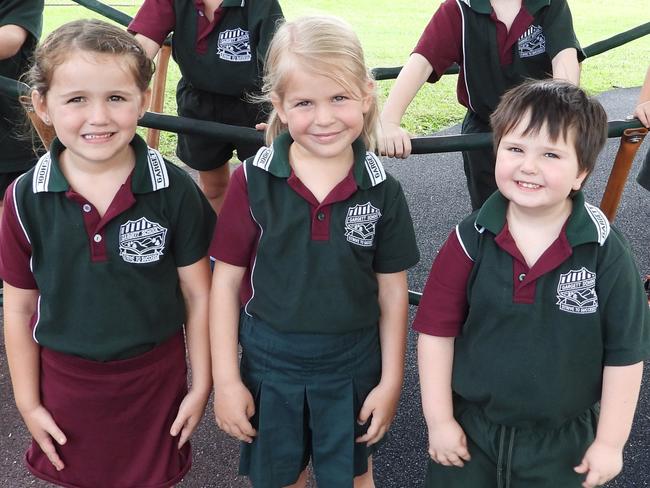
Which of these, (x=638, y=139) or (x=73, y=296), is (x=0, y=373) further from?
(x=638, y=139)

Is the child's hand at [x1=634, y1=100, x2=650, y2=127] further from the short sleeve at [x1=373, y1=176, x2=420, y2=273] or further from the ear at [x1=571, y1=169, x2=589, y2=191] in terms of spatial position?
the short sleeve at [x1=373, y1=176, x2=420, y2=273]

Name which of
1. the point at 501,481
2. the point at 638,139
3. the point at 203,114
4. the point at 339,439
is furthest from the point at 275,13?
the point at 501,481

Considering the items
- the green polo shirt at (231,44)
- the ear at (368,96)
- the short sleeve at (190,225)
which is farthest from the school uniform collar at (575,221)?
the green polo shirt at (231,44)

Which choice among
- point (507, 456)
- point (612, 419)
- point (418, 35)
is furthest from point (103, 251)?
point (418, 35)

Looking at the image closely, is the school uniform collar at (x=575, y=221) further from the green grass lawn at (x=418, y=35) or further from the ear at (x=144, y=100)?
the green grass lawn at (x=418, y=35)

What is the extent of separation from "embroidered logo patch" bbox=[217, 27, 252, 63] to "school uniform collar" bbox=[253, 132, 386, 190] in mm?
973

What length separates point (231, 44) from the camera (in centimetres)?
241

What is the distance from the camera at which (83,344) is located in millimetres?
1519

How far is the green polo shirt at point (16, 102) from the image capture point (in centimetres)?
240

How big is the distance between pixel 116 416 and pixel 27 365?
0.21 m

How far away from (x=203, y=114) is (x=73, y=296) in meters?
1.28

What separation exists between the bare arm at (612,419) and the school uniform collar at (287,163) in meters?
0.57

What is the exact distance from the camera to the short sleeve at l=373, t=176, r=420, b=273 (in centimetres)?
153

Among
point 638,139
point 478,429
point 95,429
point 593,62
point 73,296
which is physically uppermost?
point 638,139
